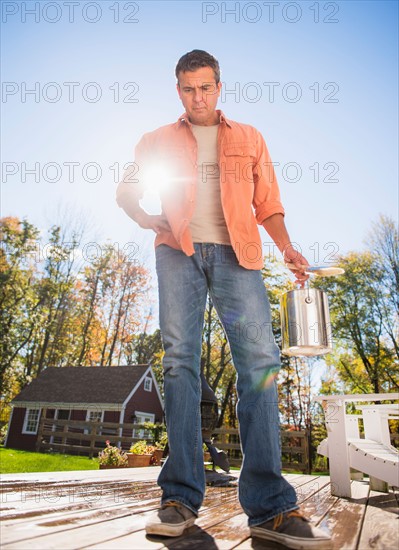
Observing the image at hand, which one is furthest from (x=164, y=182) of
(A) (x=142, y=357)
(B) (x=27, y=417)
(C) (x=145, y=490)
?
(A) (x=142, y=357)

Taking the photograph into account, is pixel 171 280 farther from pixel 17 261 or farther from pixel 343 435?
pixel 17 261

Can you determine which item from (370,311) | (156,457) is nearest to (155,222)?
(156,457)

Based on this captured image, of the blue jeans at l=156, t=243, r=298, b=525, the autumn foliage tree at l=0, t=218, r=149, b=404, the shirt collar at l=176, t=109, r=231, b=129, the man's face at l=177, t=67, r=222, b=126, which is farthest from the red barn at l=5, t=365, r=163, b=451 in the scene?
the man's face at l=177, t=67, r=222, b=126

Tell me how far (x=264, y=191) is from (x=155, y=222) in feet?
2.19

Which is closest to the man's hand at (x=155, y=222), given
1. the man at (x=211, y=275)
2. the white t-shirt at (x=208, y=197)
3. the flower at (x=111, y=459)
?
the man at (x=211, y=275)

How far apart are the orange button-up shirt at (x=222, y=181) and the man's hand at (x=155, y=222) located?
3 centimetres

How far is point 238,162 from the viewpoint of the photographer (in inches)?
88.4

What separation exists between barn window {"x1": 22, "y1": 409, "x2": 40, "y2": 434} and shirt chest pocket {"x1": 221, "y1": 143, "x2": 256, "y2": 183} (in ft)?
79.8

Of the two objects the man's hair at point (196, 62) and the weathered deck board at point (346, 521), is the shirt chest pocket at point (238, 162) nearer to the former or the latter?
the man's hair at point (196, 62)

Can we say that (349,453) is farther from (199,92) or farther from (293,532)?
(199,92)

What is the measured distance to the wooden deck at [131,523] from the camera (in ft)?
4.43

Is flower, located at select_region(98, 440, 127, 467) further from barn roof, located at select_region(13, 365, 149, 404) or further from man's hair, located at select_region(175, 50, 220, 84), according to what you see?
barn roof, located at select_region(13, 365, 149, 404)

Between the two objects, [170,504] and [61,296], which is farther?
[61,296]

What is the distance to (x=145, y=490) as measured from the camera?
304cm
